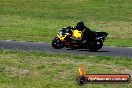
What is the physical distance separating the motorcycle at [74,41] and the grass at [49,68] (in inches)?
145

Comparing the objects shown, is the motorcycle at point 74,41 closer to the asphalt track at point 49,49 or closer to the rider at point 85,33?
the rider at point 85,33

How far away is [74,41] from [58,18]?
68.1ft

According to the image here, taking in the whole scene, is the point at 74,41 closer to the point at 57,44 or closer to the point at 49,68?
the point at 57,44

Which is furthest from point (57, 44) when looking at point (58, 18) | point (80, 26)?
point (58, 18)

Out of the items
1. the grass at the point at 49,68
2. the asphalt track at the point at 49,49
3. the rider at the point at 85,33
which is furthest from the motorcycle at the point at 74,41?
the grass at the point at 49,68

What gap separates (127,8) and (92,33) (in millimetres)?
32403

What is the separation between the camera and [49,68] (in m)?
16.5

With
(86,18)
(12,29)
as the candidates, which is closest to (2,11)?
(86,18)

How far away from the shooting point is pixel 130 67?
58.1 feet

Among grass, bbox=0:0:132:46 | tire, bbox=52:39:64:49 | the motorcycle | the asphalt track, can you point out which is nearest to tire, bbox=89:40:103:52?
the motorcycle

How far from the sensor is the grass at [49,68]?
14125 mm

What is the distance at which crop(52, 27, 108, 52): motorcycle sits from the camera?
24016 mm

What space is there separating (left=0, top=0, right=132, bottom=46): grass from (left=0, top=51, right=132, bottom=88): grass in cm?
858

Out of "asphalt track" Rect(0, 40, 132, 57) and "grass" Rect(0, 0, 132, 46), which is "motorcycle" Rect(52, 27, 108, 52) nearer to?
"asphalt track" Rect(0, 40, 132, 57)
